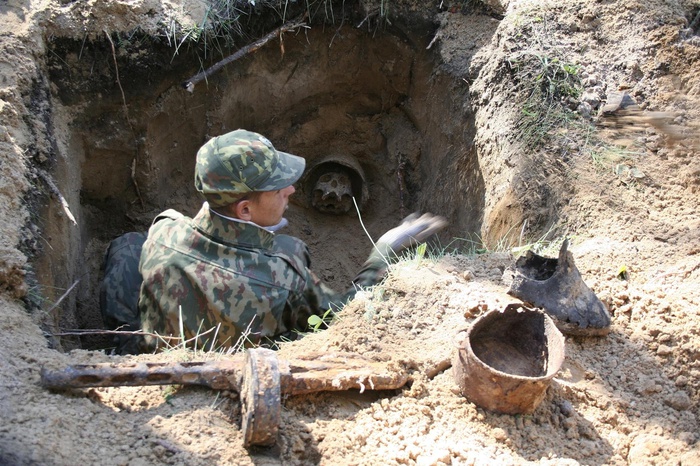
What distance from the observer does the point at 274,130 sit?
529 centimetres

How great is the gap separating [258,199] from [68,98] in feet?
5.67

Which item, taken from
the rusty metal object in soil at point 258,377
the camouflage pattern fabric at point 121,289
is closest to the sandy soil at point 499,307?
the rusty metal object in soil at point 258,377

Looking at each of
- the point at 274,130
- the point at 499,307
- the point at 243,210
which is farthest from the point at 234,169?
the point at 274,130

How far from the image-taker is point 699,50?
3920 mm

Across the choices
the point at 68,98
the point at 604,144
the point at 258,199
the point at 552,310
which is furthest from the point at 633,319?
the point at 68,98

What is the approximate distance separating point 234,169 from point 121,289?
1016 millimetres

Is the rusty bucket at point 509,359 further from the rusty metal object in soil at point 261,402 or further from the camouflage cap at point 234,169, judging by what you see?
the camouflage cap at point 234,169

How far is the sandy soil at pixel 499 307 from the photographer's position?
2285mm

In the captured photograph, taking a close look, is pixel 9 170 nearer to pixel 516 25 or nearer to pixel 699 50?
pixel 516 25

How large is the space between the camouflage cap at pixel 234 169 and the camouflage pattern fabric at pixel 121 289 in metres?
0.77

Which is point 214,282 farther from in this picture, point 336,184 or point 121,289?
point 336,184

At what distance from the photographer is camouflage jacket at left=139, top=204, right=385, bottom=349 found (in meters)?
3.20

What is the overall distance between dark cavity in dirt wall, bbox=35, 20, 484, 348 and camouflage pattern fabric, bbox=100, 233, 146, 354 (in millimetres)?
218

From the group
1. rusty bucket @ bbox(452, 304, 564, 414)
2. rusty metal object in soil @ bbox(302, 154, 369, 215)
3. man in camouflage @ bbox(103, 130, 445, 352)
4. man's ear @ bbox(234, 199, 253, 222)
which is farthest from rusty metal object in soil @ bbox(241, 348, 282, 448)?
rusty metal object in soil @ bbox(302, 154, 369, 215)
